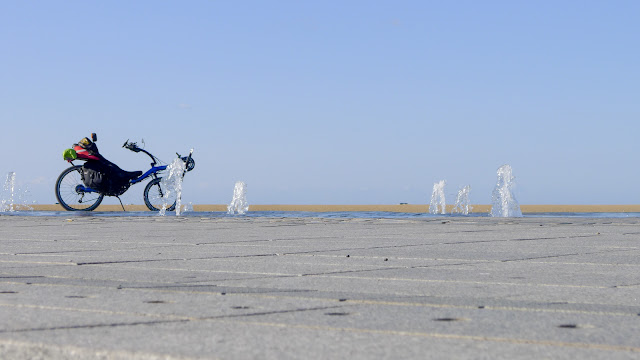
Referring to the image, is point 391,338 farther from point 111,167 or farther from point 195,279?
point 111,167

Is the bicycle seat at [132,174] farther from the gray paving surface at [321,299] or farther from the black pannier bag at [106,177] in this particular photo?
the gray paving surface at [321,299]

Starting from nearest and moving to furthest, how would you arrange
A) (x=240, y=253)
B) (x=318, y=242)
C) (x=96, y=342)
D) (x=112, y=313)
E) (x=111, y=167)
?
(x=96, y=342), (x=112, y=313), (x=240, y=253), (x=318, y=242), (x=111, y=167)

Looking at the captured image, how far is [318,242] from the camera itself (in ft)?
37.1

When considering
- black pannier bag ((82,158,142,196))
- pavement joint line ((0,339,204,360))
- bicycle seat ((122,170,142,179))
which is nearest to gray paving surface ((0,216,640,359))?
pavement joint line ((0,339,204,360))

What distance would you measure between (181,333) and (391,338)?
94 cm

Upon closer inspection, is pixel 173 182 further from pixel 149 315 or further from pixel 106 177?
pixel 149 315

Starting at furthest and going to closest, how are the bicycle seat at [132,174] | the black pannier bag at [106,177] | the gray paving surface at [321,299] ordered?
the bicycle seat at [132,174] → the black pannier bag at [106,177] → the gray paving surface at [321,299]

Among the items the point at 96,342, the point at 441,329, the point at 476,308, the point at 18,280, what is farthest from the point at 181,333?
the point at 18,280

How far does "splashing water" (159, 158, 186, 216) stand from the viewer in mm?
25828

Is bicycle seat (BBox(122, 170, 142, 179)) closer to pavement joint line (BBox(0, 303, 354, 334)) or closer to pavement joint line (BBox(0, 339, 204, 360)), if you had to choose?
pavement joint line (BBox(0, 303, 354, 334))

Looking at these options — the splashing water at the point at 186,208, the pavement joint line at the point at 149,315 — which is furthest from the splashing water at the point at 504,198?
the pavement joint line at the point at 149,315

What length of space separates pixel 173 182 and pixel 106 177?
6.50 ft

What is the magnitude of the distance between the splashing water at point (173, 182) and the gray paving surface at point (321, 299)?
14205 millimetres

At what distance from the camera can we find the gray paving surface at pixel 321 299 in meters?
3.64
